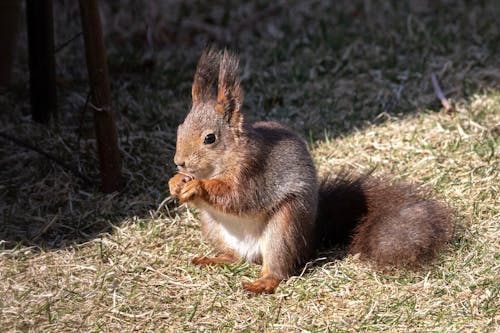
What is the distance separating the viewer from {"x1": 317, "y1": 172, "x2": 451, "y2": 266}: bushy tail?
3162 millimetres

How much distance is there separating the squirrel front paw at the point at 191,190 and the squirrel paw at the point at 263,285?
45cm

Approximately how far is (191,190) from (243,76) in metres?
2.32

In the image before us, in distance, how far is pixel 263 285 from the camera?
3.18 m

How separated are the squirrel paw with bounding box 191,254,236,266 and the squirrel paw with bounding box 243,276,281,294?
0.83 feet

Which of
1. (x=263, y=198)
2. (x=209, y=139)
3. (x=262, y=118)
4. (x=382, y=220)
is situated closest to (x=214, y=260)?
(x=263, y=198)

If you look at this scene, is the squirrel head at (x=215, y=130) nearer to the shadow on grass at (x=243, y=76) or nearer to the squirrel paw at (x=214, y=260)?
the squirrel paw at (x=214, y=260)

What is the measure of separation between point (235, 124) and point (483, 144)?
5.38 ft

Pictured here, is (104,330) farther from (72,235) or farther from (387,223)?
(387,223)

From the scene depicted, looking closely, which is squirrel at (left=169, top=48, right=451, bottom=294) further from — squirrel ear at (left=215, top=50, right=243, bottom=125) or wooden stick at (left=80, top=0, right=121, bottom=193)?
wooden stick at (left=80, top=0, right=121, bottom=193)

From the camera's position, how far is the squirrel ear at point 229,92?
3068mm

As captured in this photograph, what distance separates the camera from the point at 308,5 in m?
6.18

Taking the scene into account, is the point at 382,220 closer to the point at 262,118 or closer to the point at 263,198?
the point at 263,198

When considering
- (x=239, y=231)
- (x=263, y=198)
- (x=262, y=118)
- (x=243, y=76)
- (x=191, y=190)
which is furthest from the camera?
(x=243, y=76)

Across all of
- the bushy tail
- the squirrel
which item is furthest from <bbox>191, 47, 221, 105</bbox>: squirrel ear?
the bushy tail
